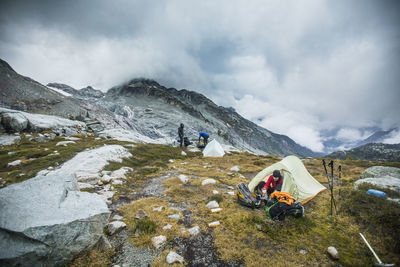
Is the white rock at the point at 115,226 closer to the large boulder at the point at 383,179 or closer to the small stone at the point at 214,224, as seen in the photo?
the small stone at the point at 214,224

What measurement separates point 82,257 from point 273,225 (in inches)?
238

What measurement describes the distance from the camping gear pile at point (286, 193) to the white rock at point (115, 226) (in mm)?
5094

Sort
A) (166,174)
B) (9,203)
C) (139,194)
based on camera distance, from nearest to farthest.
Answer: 1. (9,203)
2. (139,194)
3. (166,174)

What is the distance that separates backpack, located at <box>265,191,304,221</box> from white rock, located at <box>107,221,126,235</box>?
556cm

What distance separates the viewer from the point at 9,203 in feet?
11.0

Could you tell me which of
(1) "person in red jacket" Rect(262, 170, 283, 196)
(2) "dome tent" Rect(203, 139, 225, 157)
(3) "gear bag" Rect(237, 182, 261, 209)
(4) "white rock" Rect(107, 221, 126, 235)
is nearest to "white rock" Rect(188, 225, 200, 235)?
(4) "white rock" Rect(107, 221, 126, 235)

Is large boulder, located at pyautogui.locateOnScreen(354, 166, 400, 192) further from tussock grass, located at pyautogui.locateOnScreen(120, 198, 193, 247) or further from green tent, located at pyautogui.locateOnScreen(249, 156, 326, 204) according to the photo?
tussock grass, located at pyautogui.locateOnScreen(120, 198, 193, 247)

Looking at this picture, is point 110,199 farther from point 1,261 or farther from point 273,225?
point 273,225

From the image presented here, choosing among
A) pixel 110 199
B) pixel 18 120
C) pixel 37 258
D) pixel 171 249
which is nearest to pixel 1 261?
pixel 37 258

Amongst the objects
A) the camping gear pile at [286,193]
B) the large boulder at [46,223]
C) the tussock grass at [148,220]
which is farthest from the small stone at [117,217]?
the camping gear pile at [286,193]

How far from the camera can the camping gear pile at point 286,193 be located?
619cm

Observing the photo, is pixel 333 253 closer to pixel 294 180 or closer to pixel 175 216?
pixel 294 180

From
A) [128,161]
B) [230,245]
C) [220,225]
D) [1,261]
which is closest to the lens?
[1,261]

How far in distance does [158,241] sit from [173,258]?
2.58 ft
